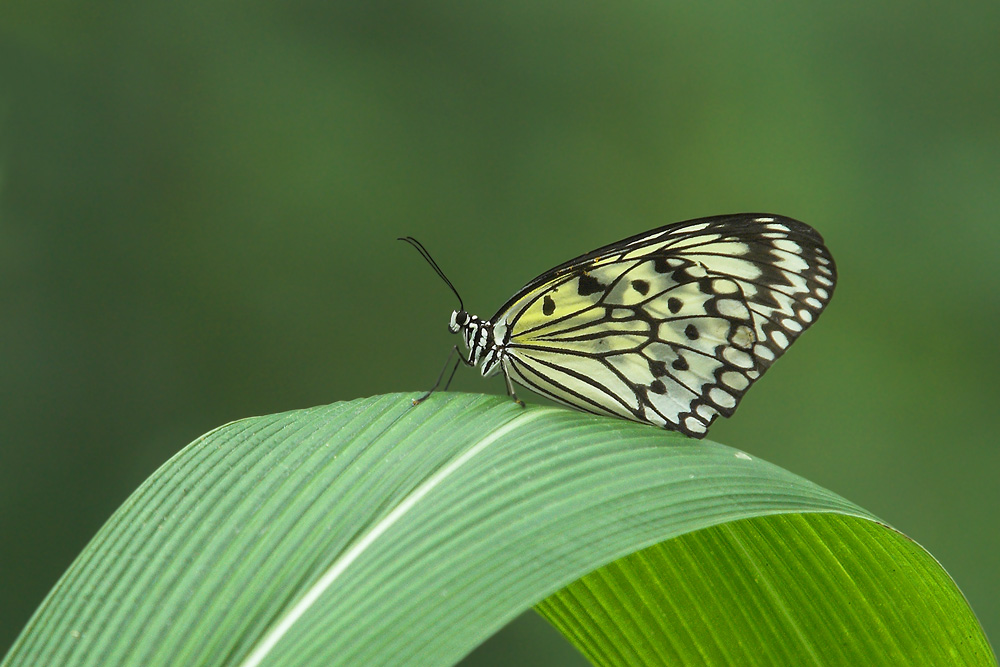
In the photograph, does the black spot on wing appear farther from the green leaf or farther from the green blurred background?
the green blurred background

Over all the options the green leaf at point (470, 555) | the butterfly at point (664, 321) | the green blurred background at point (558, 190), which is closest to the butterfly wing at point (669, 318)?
the butterfly at point (664, 321)

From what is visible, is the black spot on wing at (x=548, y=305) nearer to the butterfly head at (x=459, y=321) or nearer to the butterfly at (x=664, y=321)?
the butterfly at (x=664, y=321)

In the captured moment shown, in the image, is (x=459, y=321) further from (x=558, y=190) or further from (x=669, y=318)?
(x=558, y=190)

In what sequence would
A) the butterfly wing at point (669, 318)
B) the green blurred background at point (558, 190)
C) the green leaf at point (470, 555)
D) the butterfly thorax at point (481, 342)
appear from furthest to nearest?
the green blurred background at point (558, 190) → the butterfly thorax at point (481, 342) → the butterfly wing at point (669, 318) → the green leaf at point (470, 555)

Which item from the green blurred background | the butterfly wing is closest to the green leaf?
the butterfly wing

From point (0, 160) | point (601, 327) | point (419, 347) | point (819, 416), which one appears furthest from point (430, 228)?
point (601, 327)

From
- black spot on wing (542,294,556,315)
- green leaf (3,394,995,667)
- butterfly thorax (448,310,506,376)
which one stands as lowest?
green leaf (3,394,995,667)

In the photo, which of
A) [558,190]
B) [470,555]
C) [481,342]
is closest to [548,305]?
[481,342]
